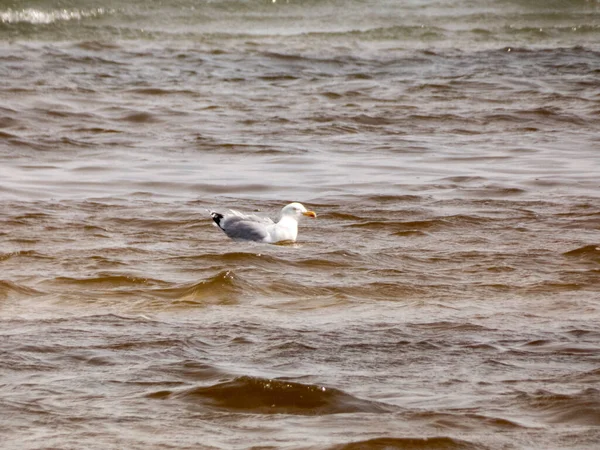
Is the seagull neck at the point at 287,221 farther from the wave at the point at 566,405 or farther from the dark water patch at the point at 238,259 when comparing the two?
the wave at the point at 566,405

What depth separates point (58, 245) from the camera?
339 inches

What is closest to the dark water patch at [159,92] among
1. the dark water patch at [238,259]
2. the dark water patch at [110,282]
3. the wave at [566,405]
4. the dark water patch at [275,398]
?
the dark water patch at [238,259]

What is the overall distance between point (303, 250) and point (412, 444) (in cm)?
395

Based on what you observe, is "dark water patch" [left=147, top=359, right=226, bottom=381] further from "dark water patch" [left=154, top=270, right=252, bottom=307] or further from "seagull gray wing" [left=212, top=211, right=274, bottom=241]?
"seagull gray wing" [left=212, top=211, right=274, bottom=241]

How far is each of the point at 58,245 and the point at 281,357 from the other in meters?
3.23

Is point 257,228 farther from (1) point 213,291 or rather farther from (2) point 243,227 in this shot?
(1) point 213,291

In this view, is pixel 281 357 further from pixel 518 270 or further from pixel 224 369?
pixel 518 270

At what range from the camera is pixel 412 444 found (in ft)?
15.7

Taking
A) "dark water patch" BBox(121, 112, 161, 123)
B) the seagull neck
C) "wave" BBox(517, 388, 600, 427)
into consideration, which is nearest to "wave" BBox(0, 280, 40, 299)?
the seagull neck

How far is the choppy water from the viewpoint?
5.14m

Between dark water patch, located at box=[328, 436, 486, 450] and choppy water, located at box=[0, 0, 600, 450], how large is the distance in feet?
0.04

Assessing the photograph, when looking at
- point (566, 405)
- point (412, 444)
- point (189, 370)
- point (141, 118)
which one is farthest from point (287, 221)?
point (141, 118)

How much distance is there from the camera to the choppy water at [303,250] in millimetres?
5137

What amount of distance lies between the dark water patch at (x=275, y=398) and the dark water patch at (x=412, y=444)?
0.30m
